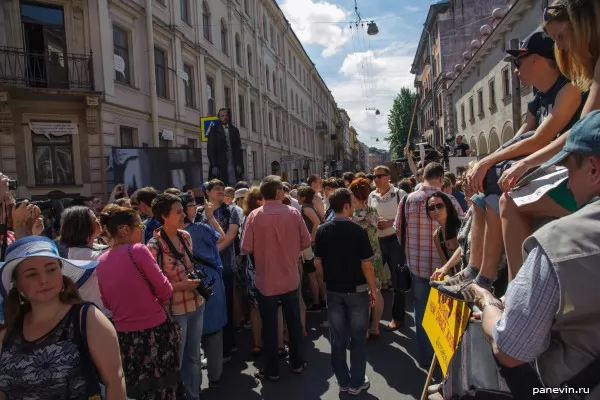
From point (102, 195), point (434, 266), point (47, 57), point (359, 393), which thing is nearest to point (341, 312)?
point (359, 393)

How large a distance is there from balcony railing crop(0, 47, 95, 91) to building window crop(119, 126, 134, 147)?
1.91 metres

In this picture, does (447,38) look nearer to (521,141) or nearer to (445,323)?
(521,141)

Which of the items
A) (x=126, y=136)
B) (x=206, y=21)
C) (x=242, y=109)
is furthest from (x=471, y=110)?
(x=126, y=136)

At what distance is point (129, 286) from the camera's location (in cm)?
296

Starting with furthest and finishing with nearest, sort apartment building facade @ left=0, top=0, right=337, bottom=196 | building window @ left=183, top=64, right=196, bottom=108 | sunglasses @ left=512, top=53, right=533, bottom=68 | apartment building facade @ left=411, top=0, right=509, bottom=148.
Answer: apartment building facade @ left=411, top=0, right=509, bottom=148 → building window @ left=183, top=64, right=196, bottom=108 → apartment building facade @ left=0, top=0, right=337, bottom=196 → sunglasses @ left=512, top=53, right=533, bottom=68

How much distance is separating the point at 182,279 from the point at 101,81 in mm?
11008

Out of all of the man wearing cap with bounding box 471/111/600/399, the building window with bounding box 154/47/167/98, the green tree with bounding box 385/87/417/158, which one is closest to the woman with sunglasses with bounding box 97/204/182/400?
the man wearing cap with bounding box 471/111/600/399

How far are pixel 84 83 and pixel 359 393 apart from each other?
11977 millimetres

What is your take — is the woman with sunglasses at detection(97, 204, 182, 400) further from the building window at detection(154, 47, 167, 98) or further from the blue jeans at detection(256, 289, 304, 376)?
the building window at detection(154, 47, 167, 98)

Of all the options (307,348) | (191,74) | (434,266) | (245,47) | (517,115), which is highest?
(245,47)

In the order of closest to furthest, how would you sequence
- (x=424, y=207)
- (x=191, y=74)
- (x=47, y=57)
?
(x=424, y=207)
(x=47, y=57)
(x=191, y=74)

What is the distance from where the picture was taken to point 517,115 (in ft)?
54.8

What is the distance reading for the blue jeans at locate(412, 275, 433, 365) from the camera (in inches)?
166

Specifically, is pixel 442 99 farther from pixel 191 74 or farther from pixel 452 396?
pixel 452 396
